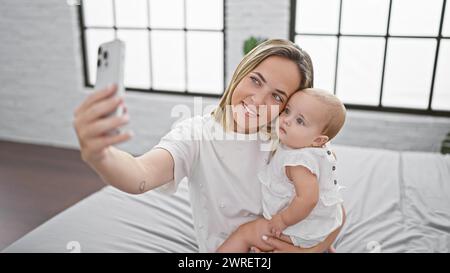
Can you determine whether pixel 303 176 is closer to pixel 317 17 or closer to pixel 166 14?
pixel 317 17

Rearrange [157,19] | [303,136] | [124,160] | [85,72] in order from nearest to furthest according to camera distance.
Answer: [124,160], [303,136], [157,19], [85,72]

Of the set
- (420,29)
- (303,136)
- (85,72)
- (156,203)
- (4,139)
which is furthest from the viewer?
(4,139)

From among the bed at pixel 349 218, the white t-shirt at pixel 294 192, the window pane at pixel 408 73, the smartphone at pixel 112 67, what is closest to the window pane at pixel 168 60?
the window pane at pixel 408 73

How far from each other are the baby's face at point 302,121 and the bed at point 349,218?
1.77ft

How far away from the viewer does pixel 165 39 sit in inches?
127

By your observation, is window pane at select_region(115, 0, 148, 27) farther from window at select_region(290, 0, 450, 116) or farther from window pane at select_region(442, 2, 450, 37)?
window pane at select_region(442, 2, 450, 37)

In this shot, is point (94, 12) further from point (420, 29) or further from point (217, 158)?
point (217, 158)

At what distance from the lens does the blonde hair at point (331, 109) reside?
0.82 m

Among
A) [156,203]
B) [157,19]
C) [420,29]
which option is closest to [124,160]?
[156,203]

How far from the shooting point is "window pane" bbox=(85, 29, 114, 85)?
3371 millimetres

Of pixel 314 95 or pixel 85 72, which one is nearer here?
pixel 314 95
